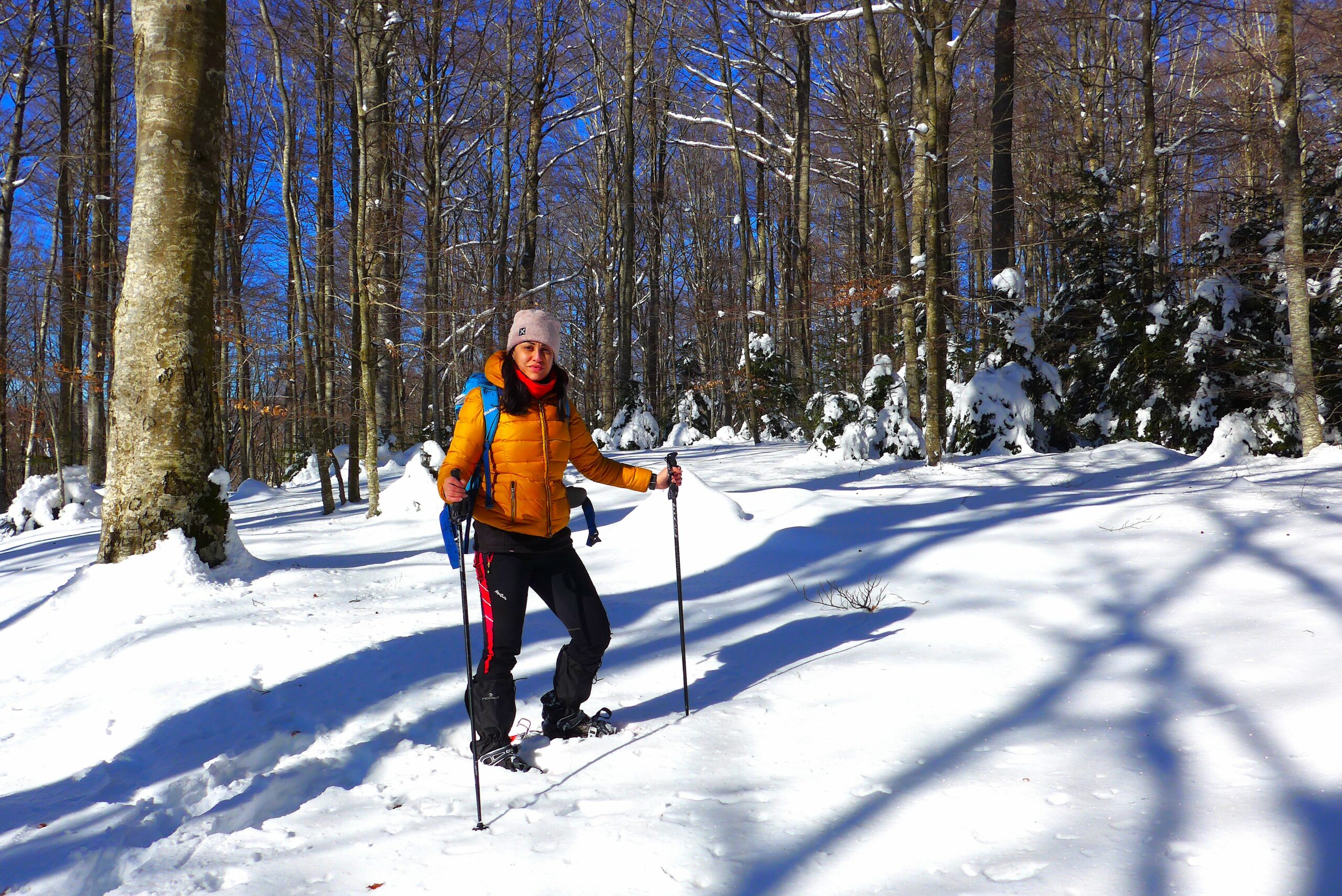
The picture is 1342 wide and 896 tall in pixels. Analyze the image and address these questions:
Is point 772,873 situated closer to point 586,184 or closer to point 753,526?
point 753,526

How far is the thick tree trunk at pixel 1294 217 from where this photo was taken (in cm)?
866

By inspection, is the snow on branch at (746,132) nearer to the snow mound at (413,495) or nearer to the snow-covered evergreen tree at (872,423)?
the snow-covered evergreen tree at (872,423)

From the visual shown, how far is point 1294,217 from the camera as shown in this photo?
28.8 ft

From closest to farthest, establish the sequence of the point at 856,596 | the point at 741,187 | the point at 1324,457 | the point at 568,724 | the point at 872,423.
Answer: the point at 568,724 → the point at 856,596 → the point at 1324,457 → the point at 872,423 → the point at 741,187

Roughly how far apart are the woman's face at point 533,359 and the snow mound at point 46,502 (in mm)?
14152

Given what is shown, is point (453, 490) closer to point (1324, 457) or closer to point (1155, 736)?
point (1155, 736)

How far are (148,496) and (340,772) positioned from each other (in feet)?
10.8

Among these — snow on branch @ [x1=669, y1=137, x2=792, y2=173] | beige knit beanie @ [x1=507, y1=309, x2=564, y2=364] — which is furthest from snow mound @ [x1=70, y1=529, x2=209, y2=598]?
snow on branch @ [x1=669, y1=137, x2=792, y2=173]

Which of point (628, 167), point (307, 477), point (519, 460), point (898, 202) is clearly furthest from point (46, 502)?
point (898, 202)

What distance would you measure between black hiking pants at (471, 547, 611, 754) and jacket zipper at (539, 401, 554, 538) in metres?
0.12

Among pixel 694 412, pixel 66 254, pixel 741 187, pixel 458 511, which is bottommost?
pixel 458 511

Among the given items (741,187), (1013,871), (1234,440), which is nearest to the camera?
(1013,871)

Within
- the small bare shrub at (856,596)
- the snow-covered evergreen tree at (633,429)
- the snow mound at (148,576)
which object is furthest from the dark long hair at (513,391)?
the snow-covered evergreen tree at (633,429)

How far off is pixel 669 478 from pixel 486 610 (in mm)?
1063
